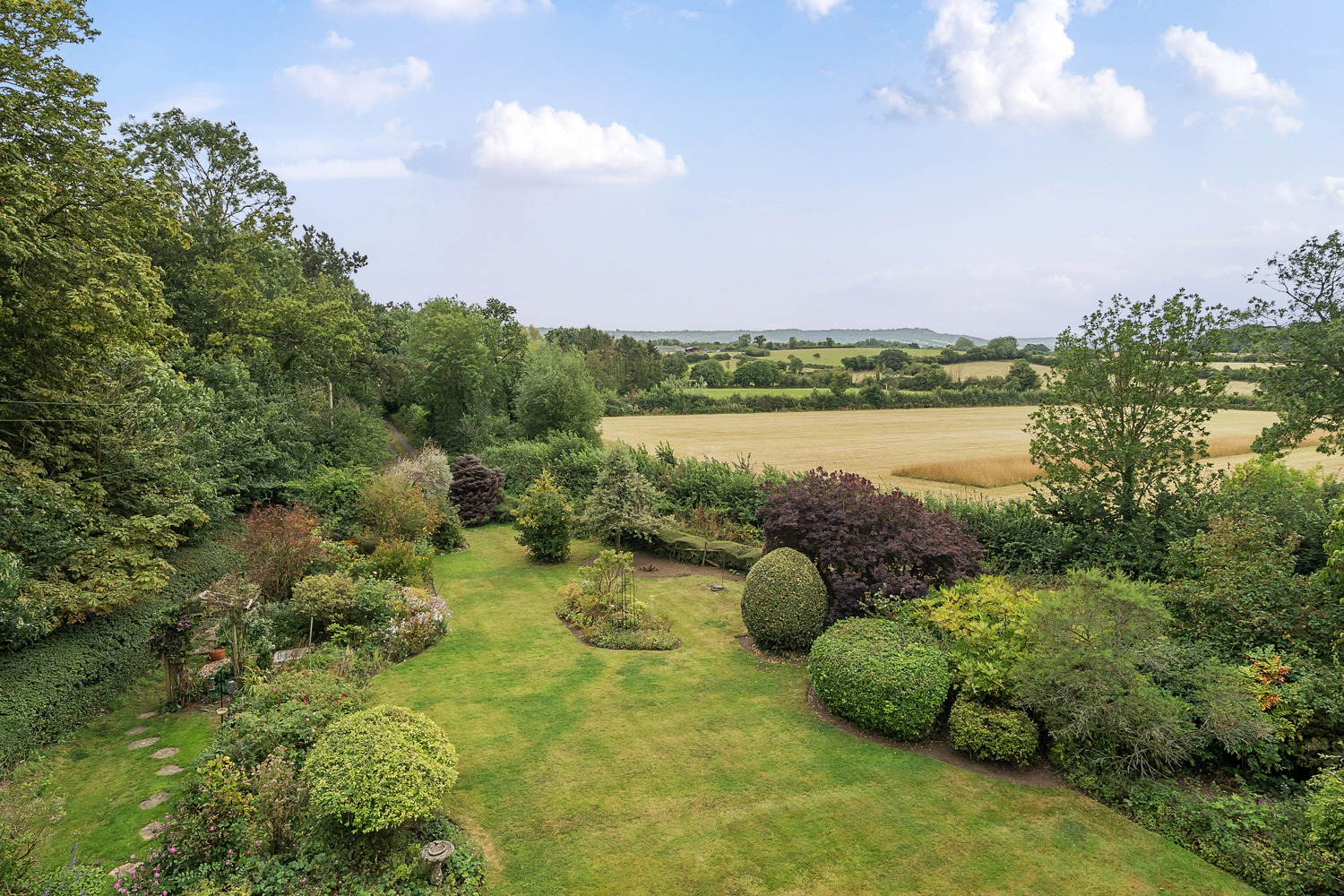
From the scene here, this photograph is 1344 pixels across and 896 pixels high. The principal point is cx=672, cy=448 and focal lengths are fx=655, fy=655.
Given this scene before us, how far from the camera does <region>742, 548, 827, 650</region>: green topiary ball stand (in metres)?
10.5

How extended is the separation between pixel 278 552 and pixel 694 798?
368 inches

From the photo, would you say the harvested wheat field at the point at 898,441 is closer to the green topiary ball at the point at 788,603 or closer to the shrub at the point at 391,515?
the green topiary ball at the point at 788,603

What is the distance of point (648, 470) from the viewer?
20391mm

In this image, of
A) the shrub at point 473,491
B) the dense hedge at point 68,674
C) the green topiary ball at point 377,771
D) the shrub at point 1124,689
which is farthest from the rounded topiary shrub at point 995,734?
the shrub at point 473,491

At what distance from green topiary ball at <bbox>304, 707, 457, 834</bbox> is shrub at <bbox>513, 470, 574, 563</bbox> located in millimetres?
10102

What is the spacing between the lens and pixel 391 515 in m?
15.9

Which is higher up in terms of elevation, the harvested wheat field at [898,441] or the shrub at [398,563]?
the harvested wheat field at [898,441]

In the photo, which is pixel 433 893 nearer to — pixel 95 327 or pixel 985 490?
pixel 95 327

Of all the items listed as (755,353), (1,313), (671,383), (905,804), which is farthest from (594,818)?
(755,353)

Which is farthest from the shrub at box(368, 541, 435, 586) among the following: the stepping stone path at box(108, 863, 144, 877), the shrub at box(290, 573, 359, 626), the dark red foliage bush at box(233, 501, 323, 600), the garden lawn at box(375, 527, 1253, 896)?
the stepping stone path at box(108, 863, 144, 877)

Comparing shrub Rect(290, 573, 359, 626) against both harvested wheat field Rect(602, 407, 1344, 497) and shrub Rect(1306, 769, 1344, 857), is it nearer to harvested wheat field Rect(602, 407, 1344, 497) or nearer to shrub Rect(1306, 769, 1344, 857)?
shrub Rect(1306, 769, 1344, 857)

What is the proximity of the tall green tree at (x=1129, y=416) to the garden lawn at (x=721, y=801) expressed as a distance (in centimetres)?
631

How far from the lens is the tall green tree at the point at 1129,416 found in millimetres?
11148

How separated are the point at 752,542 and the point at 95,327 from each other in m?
13.8
